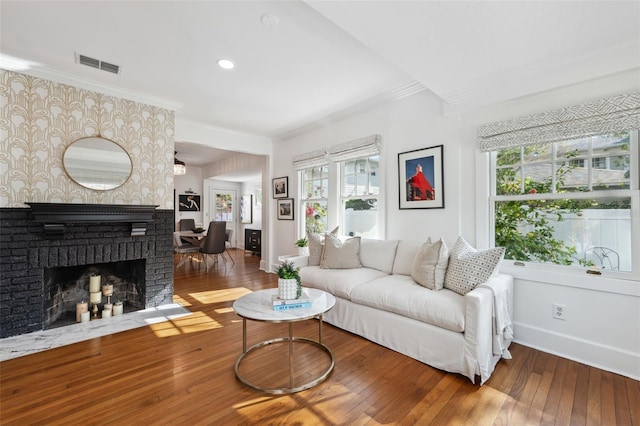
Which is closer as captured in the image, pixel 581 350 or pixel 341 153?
pixel 581 350

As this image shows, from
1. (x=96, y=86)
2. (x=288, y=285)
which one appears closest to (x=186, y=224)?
(x=96, y=86)

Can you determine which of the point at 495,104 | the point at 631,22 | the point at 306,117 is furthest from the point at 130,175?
the point at 631,22

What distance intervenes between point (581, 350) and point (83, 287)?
4931 millimetres

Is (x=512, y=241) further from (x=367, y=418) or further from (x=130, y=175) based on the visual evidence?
(x=130, y=175)

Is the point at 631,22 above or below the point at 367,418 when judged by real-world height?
above

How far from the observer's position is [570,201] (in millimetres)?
2377

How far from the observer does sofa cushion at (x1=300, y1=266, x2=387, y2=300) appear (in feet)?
9.19

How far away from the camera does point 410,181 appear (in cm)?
331

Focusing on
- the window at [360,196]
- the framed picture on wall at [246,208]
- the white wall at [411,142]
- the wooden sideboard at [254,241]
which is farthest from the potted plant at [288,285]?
the framed picture on wall at [246,208]

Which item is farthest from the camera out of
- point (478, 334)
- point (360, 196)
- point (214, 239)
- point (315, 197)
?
point (214, 239)

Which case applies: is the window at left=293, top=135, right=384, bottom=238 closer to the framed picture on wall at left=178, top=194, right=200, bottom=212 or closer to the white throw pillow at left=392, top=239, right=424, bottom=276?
the white throw pillow at left=392, top=239, right=424, bottom=276

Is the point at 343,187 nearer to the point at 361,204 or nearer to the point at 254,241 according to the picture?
the point at 361,204

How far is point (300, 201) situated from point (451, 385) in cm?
353

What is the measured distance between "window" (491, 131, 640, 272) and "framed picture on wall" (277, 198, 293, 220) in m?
3.21
